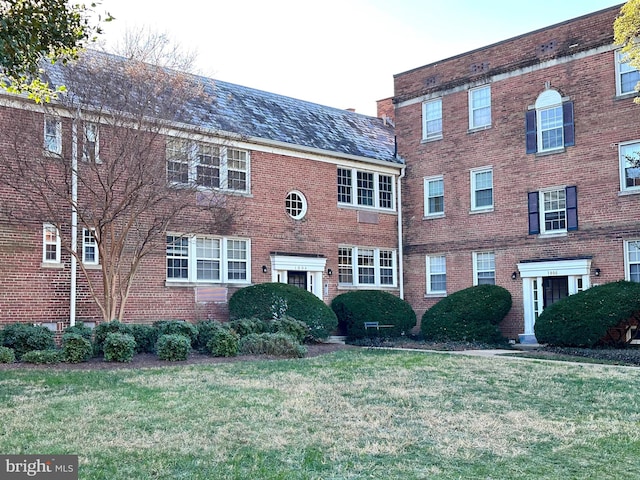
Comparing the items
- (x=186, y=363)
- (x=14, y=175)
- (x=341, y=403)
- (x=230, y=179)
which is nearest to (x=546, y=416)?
(x=341, y=403)

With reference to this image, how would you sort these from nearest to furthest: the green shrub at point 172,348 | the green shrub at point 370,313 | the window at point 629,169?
the green shrub at point 172,348, the window at point 629,169, the green shrub at point 370,313

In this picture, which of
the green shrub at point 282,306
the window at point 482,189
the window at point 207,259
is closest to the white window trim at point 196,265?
the window at point 207,259

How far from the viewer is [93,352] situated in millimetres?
A: 14242

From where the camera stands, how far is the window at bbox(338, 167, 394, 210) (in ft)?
79.1

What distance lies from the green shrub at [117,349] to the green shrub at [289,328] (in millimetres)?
4634

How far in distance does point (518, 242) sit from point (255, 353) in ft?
33.3

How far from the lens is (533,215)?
22.1 metres

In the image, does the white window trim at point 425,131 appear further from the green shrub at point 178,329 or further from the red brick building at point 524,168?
the green shrub at point 178,329

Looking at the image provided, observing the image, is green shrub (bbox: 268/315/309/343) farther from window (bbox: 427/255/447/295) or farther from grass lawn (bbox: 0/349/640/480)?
window (bbox: 427/255/447/295)

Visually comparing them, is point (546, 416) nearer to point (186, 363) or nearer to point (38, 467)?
point (38, 467)

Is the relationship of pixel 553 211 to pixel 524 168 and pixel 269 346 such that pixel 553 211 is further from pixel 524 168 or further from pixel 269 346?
pixel 269 346

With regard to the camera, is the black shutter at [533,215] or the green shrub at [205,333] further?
the black shutter at [533,215]

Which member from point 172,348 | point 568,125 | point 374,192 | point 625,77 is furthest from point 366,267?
point 172,348

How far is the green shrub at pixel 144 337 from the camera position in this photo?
1528 cm
